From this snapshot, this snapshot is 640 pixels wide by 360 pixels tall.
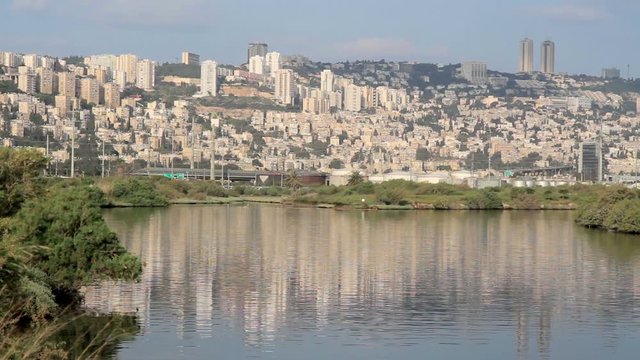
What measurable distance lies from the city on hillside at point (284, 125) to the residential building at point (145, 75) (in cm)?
17

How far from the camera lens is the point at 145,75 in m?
160

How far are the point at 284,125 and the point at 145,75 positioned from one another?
62.6 ft

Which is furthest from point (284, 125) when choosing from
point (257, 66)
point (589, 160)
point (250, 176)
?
point (250, 176)

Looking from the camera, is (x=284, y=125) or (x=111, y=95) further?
(x=284, y=125)

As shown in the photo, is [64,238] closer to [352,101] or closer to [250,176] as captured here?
[250,176]

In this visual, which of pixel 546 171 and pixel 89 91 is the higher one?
pixel 89 91

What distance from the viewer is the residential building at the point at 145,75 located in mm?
159750

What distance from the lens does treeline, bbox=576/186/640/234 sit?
46562 millimetres

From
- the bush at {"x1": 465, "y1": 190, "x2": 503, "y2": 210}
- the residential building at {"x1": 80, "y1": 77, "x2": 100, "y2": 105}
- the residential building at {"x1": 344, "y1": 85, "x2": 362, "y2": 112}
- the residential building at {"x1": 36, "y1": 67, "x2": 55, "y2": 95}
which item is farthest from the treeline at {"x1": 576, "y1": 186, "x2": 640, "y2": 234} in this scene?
the residential building at {"x1": 344, "y1": 85, "x2": 362, "y2": 112}

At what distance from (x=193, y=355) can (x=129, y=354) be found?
2.93 ft

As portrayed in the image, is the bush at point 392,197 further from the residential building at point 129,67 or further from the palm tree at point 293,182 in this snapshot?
the residential building at point 129,67

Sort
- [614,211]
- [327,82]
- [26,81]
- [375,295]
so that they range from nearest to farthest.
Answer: [375,295] → [614,211] → [26,81] → [327,82]

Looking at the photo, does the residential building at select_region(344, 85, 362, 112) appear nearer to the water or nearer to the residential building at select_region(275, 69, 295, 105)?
the residential building at select_region(275, 69, 295, 105)

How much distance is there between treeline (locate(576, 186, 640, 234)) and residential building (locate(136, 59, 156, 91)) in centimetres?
11033
